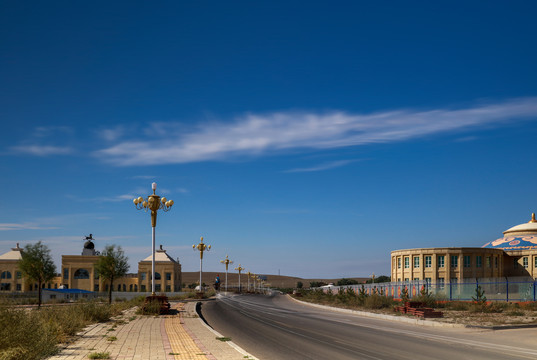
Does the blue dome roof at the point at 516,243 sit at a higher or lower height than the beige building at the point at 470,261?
higher

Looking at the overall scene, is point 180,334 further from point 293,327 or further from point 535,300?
point 535,300

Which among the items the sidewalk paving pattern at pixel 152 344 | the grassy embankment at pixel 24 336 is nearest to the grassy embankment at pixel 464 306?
the sidewalk paving pattern at pixel 152 344

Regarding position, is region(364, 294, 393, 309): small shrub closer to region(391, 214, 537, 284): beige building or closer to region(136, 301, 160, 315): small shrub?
region(136, 301, 160, 315): small shrub

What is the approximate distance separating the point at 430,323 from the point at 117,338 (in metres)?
16.0

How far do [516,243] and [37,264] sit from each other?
69461 millimetres

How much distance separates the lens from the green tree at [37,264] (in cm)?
6084

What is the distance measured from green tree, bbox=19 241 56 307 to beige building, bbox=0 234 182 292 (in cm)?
2846

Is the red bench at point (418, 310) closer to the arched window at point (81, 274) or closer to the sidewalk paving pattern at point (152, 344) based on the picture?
the sidewalk paving pattern at point (152, 344)

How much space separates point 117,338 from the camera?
17578 mm

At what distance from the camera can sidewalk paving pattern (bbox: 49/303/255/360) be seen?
13.7m

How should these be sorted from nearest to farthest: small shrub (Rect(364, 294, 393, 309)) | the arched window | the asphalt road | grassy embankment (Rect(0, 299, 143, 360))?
Result: grassy embankment (Rect(0, 299, 143, 360)), the asphalt road, small shrub (Rect(364, 294, 393, 309)), the arched window

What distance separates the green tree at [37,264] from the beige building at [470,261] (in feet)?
168

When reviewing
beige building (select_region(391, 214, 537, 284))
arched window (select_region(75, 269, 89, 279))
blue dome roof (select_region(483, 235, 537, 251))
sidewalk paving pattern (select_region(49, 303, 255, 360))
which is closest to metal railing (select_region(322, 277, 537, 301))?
sidewalk paving pattern (select_region(49, 303, 255, 360))

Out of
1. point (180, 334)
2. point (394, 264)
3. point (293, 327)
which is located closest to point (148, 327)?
point (180, 334)
